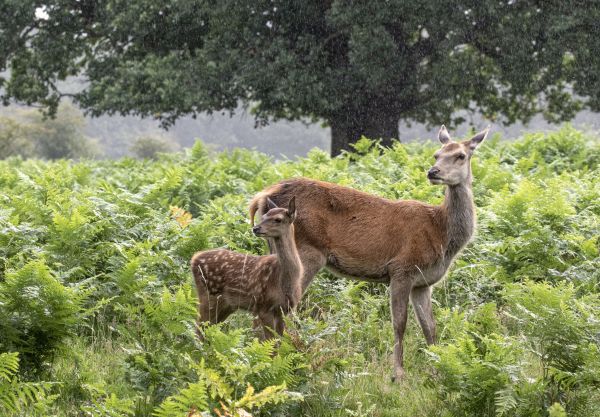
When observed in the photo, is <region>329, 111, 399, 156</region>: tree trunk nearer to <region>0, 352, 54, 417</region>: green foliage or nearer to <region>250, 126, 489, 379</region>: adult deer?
<region>250, 126, 489, 379</region>: adult deer

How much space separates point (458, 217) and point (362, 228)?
89cm

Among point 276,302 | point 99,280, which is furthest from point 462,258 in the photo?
point 99,280

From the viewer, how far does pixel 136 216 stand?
10391 mm

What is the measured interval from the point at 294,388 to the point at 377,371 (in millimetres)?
1203

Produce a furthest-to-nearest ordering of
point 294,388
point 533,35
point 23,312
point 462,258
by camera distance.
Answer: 1. point 533,35
2. point 462,258
3. point 23,312
4. point 294,388

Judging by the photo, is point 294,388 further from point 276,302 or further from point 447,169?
point 447,169

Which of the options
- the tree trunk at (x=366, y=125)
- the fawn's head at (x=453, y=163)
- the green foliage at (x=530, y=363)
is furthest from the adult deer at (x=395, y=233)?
the tree trunk at (x=366, y=125)

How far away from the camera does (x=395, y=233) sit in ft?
26.4

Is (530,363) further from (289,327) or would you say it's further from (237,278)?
(237,278)

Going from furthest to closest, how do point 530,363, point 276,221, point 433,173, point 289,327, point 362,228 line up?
point 362,228, point 433,173, point 276,221, point 289,327, point 530,363

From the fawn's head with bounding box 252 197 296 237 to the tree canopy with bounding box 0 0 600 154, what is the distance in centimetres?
1391

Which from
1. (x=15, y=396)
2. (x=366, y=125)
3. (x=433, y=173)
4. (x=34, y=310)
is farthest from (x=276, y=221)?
(x=366, y=125)

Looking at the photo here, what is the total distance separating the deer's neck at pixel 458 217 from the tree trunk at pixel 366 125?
616 inches

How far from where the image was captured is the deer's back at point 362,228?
26.1ft
